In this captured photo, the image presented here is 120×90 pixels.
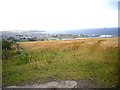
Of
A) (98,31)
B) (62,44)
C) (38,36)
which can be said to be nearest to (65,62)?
(62,44)

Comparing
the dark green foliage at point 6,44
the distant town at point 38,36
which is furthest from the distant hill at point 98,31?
the dark green foliage at point 6,44

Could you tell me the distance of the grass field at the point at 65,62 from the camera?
328 cm

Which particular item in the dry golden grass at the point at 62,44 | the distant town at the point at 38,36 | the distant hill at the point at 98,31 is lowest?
the dry golden grass at the point at 62,44

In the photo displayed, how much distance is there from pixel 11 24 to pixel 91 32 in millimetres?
1229

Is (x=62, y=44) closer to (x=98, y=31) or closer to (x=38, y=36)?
(x=38, y=36)

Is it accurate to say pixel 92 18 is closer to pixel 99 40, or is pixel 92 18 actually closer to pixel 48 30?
pixel 99 40

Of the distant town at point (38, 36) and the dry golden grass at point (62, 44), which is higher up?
the distant town at point (38, 36)

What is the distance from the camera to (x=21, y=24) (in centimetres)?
344

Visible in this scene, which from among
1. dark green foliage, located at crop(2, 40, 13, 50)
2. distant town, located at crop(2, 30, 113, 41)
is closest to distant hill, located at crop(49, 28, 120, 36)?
distant town, located at crop(2, 30, 113, 41)

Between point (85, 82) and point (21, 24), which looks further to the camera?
point (21, 24)

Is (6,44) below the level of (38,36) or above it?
below

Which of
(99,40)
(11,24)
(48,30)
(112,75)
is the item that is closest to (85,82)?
(112,75)

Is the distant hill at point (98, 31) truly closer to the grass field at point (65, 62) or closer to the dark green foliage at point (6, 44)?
the grass field at point (65, 62)

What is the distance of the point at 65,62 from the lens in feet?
11.0
